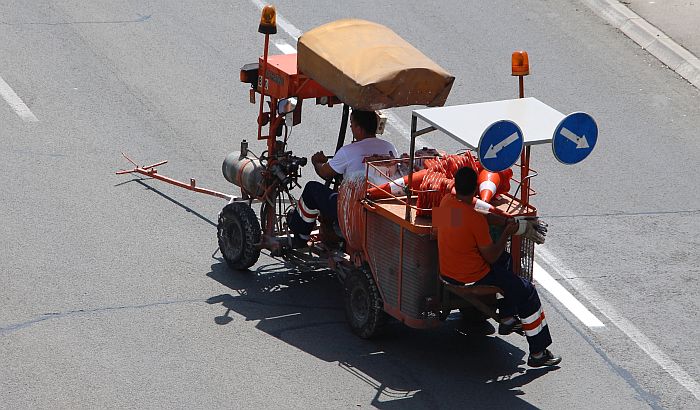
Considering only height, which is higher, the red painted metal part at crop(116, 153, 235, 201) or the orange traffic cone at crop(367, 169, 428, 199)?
the orange traffic cone at crop(367, 169, 428, 199)

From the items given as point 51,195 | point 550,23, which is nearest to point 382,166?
point 51,195

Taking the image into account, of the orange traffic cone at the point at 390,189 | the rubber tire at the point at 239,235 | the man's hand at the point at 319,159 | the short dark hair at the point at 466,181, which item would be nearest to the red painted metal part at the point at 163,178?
the rubber tire at the point at 239,235

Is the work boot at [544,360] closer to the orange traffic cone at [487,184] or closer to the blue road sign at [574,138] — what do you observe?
the orange traffic cone at [487,184]

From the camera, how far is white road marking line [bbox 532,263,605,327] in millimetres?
11406

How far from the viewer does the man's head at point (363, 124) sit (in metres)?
11.3

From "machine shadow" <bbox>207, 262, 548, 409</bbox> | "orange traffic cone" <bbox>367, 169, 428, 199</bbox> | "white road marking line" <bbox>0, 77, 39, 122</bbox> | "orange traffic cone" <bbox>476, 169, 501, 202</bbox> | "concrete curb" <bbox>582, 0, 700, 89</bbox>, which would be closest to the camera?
"machine shadow" <bbox>207, 262, 548, 409</bbox>

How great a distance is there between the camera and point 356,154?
11.1 meters

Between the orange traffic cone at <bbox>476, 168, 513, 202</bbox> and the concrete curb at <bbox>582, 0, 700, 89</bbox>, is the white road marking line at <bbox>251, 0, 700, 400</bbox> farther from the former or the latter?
the concrete curb at <bbox>582, 0, 700, 89</bbox>

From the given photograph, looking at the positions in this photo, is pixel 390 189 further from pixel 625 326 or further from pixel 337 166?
pixel 625 326

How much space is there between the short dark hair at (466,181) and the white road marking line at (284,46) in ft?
23.4

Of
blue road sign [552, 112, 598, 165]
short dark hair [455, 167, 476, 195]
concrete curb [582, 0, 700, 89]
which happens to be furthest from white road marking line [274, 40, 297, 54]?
blue road sign [552, 112, 598, 165]

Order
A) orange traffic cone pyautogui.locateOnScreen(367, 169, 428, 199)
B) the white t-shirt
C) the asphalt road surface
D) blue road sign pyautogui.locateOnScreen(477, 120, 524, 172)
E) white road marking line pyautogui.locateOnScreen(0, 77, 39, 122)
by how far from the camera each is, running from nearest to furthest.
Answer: blue road sign pyautogui.locateOnScreen(477, 120, 524, 172) → the asphalt road surface → orange traffic cone pyautogui.locateOnScreen(367, 169, 428, 199) → the white t-shirt → white road marking line pyautogui.locateOnScreen(0, 77, 39, 122)

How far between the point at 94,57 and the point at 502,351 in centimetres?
750

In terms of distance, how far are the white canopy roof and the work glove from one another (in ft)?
2.09
